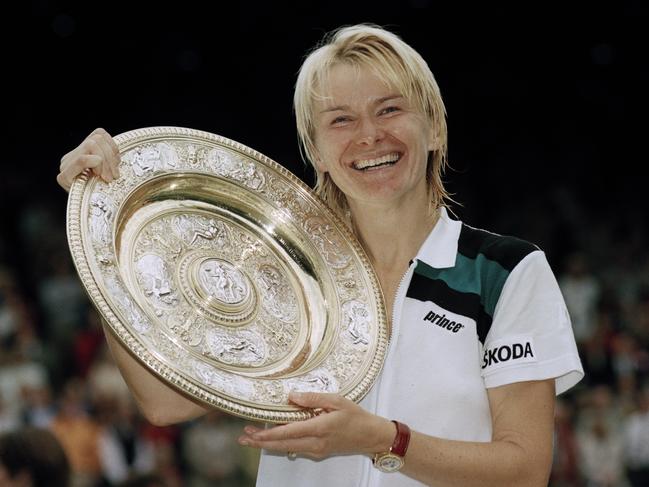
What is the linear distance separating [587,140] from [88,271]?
756 cm

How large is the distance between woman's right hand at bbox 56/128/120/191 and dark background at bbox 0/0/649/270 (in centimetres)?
565

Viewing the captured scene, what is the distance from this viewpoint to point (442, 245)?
183 cm

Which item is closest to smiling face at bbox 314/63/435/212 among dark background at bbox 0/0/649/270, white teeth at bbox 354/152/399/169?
white teeth at bbox 354/152/399/169

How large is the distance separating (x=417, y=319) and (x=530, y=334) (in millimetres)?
195

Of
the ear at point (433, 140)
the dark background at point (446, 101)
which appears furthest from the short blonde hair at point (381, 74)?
the dark background at point (446, 101)

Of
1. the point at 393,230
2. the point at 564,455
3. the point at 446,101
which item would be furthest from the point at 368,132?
the point at 446,101

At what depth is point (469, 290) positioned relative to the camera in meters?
1.75

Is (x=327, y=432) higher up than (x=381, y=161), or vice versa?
(x=381, y=161)

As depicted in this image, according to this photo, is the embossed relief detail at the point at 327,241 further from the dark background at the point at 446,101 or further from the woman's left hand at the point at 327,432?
the dark background at the point at 446,101

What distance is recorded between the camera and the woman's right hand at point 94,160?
1.64m

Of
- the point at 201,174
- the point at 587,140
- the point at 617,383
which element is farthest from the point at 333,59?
the point at 587,140

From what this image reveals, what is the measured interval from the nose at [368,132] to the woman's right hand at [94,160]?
1.37ft

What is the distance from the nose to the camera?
1.76 m

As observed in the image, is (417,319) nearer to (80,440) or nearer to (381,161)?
(381,161)
